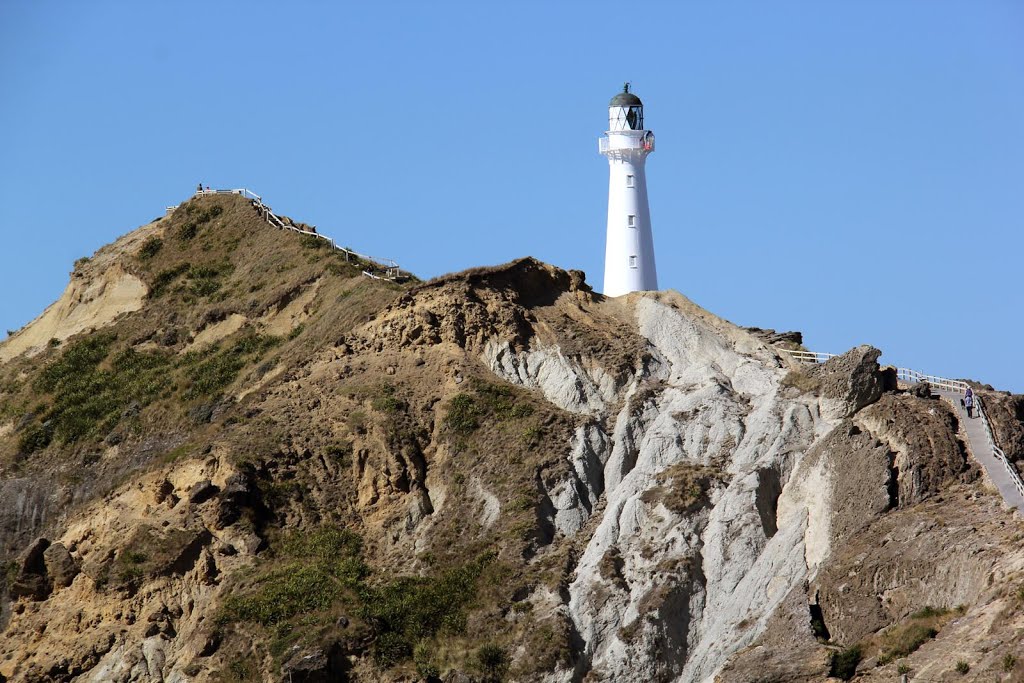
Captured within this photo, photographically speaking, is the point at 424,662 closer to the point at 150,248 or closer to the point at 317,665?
the point at 317,665

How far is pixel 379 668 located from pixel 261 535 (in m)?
7.26

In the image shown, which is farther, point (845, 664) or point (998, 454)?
point (998, 454)

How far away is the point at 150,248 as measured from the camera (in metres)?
91.4

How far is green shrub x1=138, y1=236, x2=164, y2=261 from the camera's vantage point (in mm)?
90875

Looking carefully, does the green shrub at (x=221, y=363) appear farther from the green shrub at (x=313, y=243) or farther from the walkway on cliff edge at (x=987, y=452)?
the walkway on cliff edge at (x=987, y=452)

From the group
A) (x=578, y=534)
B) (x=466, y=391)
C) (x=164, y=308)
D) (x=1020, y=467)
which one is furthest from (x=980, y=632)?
(x=164, y=308)

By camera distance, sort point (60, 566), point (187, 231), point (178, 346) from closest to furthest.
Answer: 1. point (60, 566)
2. point (178, 346)
3. point (187, 231)

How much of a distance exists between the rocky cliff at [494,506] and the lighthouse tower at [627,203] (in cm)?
866

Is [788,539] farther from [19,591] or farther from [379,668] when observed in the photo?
[19,591]

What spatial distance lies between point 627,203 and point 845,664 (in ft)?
117

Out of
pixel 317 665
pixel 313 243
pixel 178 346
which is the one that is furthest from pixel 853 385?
pixel 178 346

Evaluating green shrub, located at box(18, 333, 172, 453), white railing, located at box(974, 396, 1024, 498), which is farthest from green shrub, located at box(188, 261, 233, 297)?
white railing, located at box(974, 396, 1024, 498)

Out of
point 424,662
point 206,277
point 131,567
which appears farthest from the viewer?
point 206,277

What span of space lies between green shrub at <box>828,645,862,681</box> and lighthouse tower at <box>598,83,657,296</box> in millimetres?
31719
